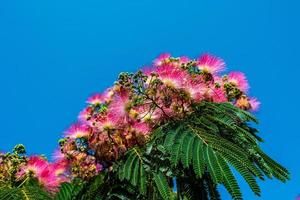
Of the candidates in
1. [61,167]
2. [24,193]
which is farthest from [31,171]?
[24,193]

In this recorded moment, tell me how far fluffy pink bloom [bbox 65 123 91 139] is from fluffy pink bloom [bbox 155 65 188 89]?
2.37ft

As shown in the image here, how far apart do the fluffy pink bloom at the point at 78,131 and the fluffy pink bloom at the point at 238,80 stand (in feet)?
4.48

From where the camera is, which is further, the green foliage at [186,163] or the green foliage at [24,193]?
the green foliage at [24,193]

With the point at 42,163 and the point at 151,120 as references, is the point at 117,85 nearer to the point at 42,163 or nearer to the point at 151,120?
the point at 151,120

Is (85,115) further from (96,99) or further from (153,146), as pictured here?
(153,146)

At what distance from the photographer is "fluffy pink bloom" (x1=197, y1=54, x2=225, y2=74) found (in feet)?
14.5

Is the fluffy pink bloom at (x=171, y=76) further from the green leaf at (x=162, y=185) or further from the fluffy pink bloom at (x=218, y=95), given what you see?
the green leaf at (x=162, y=185)

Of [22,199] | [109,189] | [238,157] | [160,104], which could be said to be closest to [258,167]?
[238,157]

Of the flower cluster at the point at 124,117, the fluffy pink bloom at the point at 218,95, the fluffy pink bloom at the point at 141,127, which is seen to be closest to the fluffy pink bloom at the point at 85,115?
the flower cluster at the point at 124,117

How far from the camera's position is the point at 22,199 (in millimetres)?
3756

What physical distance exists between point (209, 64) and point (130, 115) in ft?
3.00

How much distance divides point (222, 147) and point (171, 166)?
40 centimetres

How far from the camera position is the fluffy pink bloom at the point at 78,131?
4.10 meters

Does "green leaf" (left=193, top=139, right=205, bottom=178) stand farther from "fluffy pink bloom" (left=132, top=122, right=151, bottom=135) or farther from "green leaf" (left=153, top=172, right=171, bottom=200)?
"fluffy pink bloom" (left=132, top=122, right=151, bottom=135)
